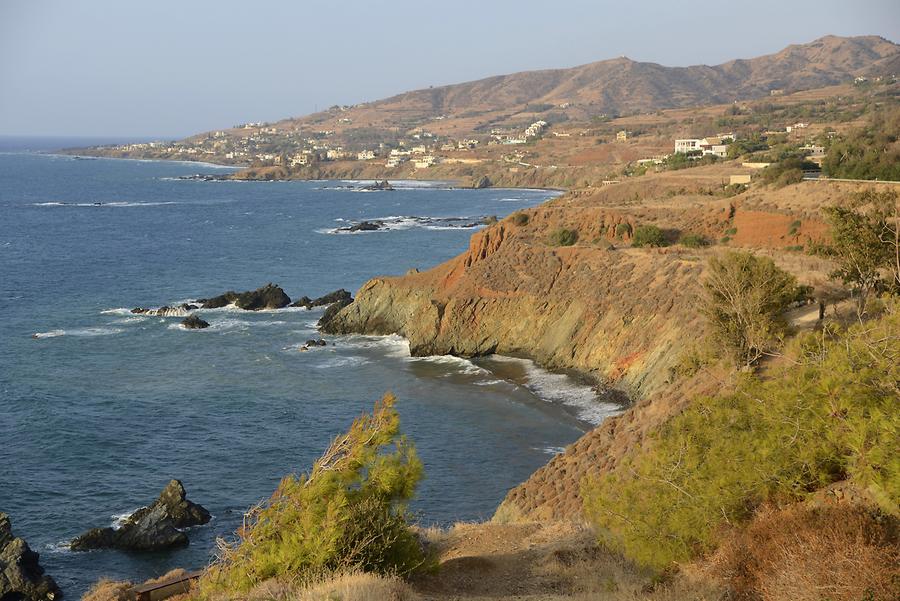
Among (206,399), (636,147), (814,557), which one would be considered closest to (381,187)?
(636,147)

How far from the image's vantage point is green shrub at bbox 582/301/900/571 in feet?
45.9

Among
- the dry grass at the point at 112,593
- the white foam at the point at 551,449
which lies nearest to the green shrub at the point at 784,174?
the white foam at the point at 551,449

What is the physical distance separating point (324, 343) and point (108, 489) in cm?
1960

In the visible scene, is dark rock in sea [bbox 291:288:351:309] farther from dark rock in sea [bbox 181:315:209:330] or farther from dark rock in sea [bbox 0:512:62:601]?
dark rock in sea [bbox 0:512:62:601]

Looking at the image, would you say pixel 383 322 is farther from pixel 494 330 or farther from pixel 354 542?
pixel 354 542

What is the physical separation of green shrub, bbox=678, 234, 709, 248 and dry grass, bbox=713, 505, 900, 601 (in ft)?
119

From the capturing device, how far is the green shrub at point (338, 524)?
13.7 meters

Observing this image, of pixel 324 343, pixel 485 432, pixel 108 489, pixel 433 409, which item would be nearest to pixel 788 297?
pixel 485 432

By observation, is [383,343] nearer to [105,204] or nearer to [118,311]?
[118,311]

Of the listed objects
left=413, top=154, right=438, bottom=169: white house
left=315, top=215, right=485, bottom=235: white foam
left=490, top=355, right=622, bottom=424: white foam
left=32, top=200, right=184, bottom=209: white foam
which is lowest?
left=490, top=355, right=622, bottom=424: white foam

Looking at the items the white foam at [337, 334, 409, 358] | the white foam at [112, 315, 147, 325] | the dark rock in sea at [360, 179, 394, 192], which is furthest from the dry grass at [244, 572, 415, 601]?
the dark rock in sea at [360, 179, 394, 192]

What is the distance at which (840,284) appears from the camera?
32.0 meters

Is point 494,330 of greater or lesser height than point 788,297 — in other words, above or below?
below

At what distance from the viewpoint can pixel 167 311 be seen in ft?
184
